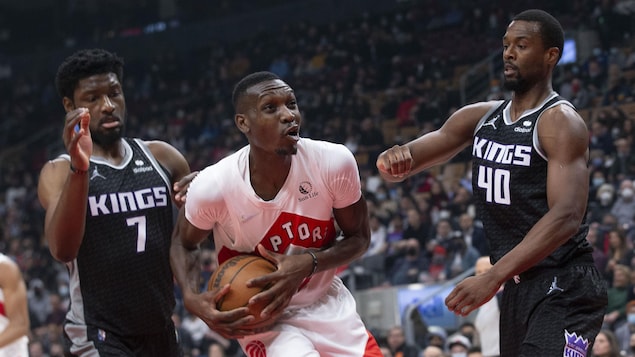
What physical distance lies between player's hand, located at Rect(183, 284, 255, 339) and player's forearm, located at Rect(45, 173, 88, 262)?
2.50 feet

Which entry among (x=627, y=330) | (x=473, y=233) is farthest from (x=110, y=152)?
(x=473, y=233)

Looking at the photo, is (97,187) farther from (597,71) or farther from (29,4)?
(29,4)

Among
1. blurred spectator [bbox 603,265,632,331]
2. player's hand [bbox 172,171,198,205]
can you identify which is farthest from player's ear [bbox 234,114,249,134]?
blurred spectator [bbox 603,265,632,331]

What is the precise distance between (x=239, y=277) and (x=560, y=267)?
149cm

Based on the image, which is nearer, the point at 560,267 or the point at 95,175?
the point at 560,267

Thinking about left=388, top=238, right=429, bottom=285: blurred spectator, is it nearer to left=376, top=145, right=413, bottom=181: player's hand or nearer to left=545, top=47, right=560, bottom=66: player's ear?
left=376, top=145, right=413, bottom=181: player's hand

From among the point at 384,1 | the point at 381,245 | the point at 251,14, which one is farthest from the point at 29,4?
the point at 381,245

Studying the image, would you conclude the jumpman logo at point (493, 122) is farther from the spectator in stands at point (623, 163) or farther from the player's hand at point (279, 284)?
the spectator in stands at point (623, 163)

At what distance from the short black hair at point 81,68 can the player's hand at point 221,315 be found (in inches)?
56.9

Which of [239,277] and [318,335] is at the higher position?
[239,277]

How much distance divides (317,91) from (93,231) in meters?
17.0

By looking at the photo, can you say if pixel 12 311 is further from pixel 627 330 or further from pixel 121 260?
pixel 627 330

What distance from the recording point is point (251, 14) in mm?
26172

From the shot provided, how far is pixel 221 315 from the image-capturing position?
14.1 ft
